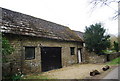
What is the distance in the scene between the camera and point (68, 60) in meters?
14.4

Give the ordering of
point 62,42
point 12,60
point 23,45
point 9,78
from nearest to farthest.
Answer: point 9,78
point 12,60
point 23,45
point 62,42

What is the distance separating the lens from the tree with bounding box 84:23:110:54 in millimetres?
16062

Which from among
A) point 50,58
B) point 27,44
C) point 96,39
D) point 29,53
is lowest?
point 50,58

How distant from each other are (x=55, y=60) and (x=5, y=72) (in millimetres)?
5869

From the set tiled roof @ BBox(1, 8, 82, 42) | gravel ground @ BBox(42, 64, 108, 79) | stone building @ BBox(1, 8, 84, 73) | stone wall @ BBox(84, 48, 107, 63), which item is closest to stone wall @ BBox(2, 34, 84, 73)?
stone building @ BBox(1, 8, 84, 73)

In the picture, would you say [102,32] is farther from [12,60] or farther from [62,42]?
[12,60]

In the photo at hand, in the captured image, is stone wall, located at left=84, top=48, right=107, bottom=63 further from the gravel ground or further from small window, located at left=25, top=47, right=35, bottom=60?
small window, located at left=25, top=47, right=35, bottom=60

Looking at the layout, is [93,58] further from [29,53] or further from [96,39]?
[29,53]

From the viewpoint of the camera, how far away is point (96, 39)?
16.1 m

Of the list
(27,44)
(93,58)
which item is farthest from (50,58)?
(93,58)

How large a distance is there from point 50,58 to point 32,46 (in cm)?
277

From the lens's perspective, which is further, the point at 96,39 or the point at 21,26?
the point at 96,39

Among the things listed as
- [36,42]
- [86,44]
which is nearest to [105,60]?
[86,44]

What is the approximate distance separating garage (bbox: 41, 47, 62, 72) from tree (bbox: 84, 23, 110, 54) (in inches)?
227
